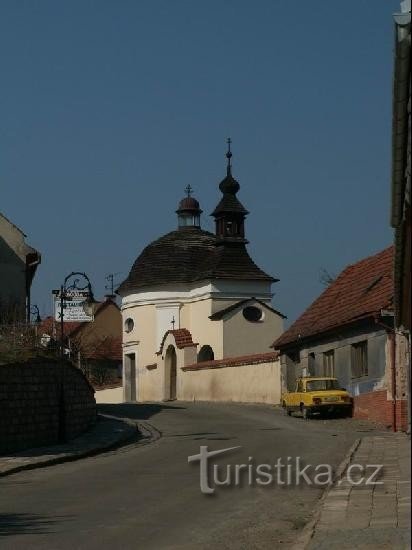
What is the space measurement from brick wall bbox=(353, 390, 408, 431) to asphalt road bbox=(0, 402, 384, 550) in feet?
9.14

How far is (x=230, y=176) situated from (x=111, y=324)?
75.8ft

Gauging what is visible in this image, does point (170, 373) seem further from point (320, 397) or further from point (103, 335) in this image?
point (320, 397)

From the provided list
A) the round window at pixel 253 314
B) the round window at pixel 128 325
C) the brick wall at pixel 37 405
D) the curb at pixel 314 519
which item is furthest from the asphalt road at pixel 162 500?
the round window at pixel 128 325

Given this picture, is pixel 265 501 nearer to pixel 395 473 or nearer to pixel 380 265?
pixel 395 473

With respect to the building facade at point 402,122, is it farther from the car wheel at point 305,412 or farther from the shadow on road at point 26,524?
the car wheel at point 305,412

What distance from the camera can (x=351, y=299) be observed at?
35.9 m

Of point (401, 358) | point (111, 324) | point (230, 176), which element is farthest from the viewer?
point (111, 324)

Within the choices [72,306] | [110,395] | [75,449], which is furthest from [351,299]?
[110,395]

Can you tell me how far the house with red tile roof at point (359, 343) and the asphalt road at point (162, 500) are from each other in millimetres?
4379

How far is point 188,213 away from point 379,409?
3839cm

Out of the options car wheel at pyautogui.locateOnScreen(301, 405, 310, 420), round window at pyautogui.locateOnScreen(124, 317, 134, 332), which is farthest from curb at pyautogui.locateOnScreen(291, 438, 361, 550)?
round window at pyautogui.locateOnScreen(124, 317, 134, 332)

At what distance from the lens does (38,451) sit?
2239cm

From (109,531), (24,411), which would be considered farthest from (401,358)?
(109,531)

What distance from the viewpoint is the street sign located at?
26.4 metres
